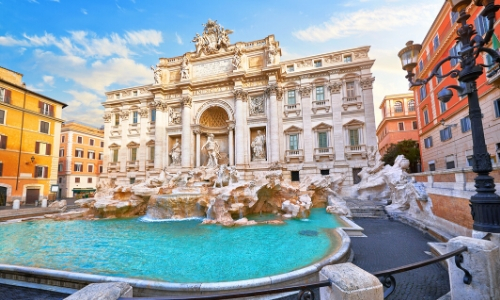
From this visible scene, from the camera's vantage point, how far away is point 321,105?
63.0 ft

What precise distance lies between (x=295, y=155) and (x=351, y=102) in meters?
6.36

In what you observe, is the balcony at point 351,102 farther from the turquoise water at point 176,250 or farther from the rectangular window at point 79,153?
the rectangular window at point 79,153

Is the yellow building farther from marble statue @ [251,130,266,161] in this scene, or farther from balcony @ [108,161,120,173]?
marble statue @ [251,130,266,161]

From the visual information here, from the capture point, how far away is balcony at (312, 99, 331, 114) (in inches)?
746

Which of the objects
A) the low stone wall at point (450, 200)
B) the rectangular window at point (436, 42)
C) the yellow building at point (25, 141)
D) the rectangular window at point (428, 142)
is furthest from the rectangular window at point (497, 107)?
the yellow building at point (25, 141)

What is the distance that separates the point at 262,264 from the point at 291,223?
4653 mm

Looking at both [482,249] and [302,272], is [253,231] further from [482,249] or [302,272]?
[482,249]

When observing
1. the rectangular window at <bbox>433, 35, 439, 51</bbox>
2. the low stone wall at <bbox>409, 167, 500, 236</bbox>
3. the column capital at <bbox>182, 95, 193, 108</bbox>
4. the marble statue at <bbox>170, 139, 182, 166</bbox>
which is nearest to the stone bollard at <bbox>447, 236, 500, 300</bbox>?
the low stone wall at <bbox>409, 167, 500, 236</bbox>

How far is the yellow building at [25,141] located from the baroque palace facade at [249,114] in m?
5.04

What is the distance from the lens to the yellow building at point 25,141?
18703 millimetres

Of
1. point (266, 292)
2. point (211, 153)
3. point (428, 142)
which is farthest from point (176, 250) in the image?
point (428, 142)

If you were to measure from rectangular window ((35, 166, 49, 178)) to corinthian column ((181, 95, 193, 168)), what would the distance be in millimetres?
13679

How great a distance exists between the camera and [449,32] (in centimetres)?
1459

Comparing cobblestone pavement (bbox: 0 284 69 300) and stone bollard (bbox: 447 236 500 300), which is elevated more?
stone bollard (bbox: 447 236 500 300)
